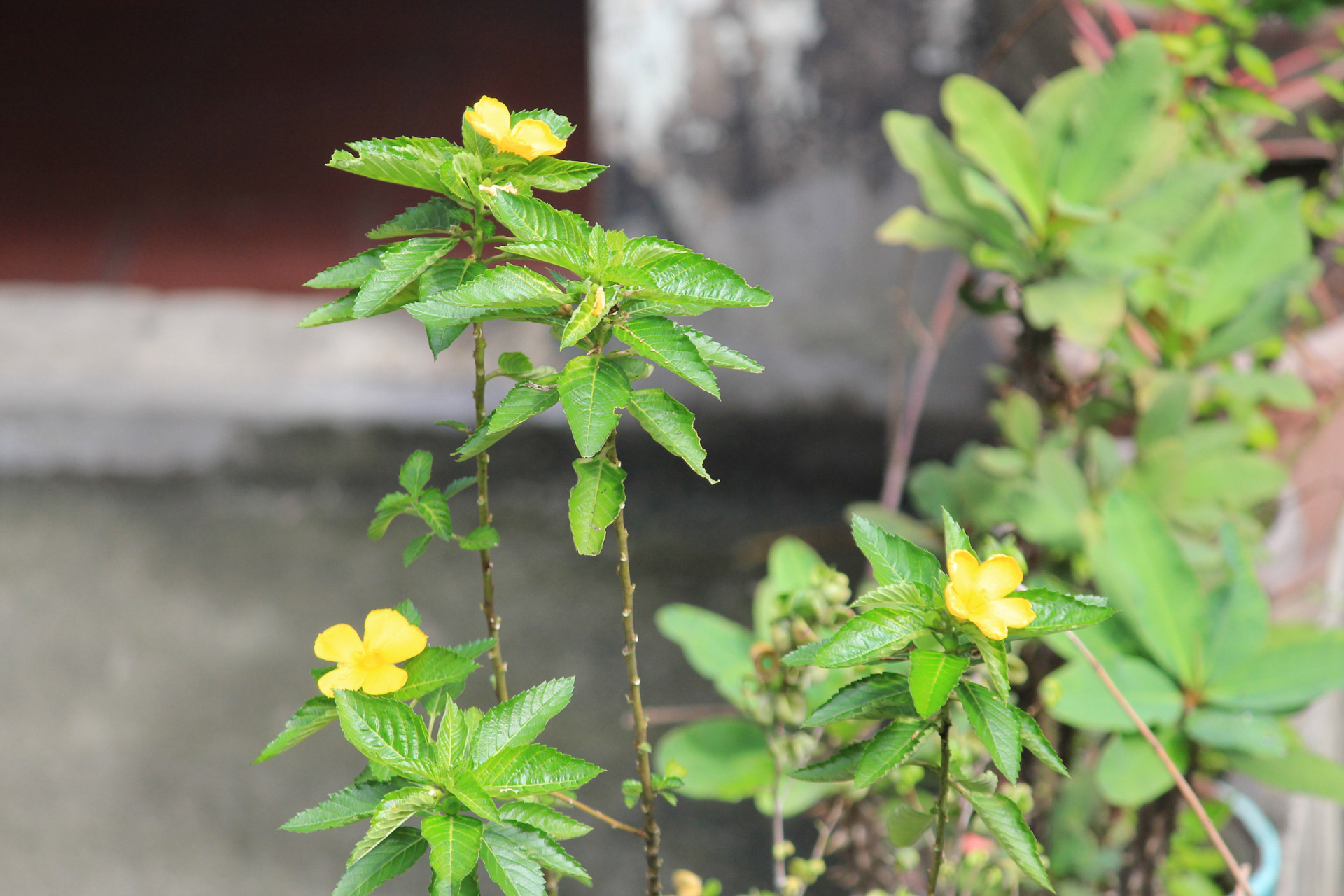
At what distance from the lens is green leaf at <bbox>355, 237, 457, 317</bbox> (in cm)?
44

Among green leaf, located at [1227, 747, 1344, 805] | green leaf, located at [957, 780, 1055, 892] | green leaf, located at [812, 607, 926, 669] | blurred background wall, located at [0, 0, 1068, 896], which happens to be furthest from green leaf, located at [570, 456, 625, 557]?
blurred background wall, located at [0, 0, 1068, 896]

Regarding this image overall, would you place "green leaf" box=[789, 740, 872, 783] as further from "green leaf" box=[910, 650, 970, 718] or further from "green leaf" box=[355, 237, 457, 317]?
"green leaf" box=[355, 237, 457, 317]

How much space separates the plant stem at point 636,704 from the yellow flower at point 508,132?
0.47 ft

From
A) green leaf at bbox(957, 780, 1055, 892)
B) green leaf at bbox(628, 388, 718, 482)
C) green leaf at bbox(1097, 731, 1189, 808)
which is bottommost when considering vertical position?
green leaf at bbox(1097, 731, 1189, 808)

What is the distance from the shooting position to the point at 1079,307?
1.00m

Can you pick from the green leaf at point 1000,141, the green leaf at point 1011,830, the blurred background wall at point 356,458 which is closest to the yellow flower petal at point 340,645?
the green leaf at point 1011,830

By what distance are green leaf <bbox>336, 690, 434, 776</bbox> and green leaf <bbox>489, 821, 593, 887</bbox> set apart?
50 millimetres

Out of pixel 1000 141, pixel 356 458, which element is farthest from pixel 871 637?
pixel 356 458

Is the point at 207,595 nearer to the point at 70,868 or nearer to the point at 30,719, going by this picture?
the point at 30,719

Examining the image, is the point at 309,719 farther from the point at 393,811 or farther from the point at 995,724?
the point at 995,724

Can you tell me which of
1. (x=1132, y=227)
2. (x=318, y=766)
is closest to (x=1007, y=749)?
(x=1132, y=227)

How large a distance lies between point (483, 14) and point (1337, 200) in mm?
3090

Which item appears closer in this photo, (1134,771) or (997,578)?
(997,578)

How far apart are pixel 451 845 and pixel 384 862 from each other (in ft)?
0.18
